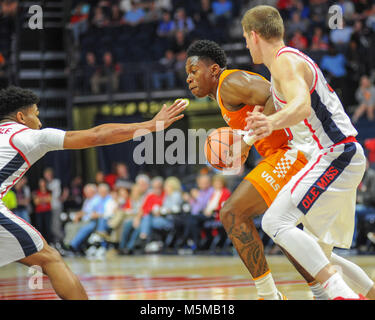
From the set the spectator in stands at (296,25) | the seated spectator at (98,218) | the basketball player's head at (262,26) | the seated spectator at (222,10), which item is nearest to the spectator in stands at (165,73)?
the seated spectator at (222,10)

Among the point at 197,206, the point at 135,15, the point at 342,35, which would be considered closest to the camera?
the point at 197,206

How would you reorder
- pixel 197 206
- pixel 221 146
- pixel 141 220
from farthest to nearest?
pixel 141 220, pixel 197 206, pixel 221 146

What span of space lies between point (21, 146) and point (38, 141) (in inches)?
4.4

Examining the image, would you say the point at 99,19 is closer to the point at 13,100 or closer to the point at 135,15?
the point at 135,15

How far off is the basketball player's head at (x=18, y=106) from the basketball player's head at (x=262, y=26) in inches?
58.0

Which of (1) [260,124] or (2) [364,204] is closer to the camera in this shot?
(1) [260,124]

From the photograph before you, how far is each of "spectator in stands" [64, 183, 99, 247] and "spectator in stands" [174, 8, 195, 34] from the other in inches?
185

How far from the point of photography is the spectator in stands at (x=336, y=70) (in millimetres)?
12414

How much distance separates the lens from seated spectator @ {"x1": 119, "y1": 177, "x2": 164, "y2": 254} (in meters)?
11.9

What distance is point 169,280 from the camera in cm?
718

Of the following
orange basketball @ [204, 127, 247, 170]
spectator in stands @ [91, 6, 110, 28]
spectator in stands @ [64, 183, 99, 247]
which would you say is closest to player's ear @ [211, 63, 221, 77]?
orange basketball @ [204, 127, 247, 170]

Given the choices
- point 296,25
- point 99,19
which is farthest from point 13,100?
point 99,19

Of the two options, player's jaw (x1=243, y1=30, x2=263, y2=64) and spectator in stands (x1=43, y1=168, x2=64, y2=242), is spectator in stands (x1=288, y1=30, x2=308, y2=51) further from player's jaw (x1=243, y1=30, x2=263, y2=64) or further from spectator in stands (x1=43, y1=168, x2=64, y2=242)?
player's jaw (x1=243, y1=30, x2=263, y2=64)
